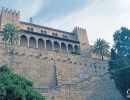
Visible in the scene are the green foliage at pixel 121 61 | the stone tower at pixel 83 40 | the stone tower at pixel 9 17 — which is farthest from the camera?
the stone tower at pixel 83 40

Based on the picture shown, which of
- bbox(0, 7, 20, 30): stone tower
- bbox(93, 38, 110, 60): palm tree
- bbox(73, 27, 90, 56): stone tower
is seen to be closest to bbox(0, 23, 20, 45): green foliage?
bbox(0, 7, 20, 30): stone tower

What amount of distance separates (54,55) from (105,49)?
628 inches

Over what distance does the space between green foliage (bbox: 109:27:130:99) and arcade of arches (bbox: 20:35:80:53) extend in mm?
12933

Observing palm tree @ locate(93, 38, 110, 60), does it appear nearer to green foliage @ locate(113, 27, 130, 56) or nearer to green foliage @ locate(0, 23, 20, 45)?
green foliage @ locate(113, 27, 130, 56)

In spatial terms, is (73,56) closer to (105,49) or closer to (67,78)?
(67,78)

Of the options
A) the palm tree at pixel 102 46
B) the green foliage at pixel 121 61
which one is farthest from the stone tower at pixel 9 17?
the green foliage at pixel 121 61

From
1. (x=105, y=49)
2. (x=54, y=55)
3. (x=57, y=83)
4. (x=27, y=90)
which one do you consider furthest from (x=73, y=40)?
(x=27, y=90)

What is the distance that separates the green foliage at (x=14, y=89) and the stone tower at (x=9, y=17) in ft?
80.5

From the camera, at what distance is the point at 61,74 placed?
35.2m

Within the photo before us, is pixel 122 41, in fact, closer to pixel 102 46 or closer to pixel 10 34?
pixel 102 46

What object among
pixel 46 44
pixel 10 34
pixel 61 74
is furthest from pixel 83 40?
pixel 61 74

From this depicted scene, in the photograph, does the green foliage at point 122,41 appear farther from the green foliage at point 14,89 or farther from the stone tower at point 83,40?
the green foliage at point 14,89

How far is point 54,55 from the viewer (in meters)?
36.5

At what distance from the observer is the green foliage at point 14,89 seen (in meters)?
18.7
